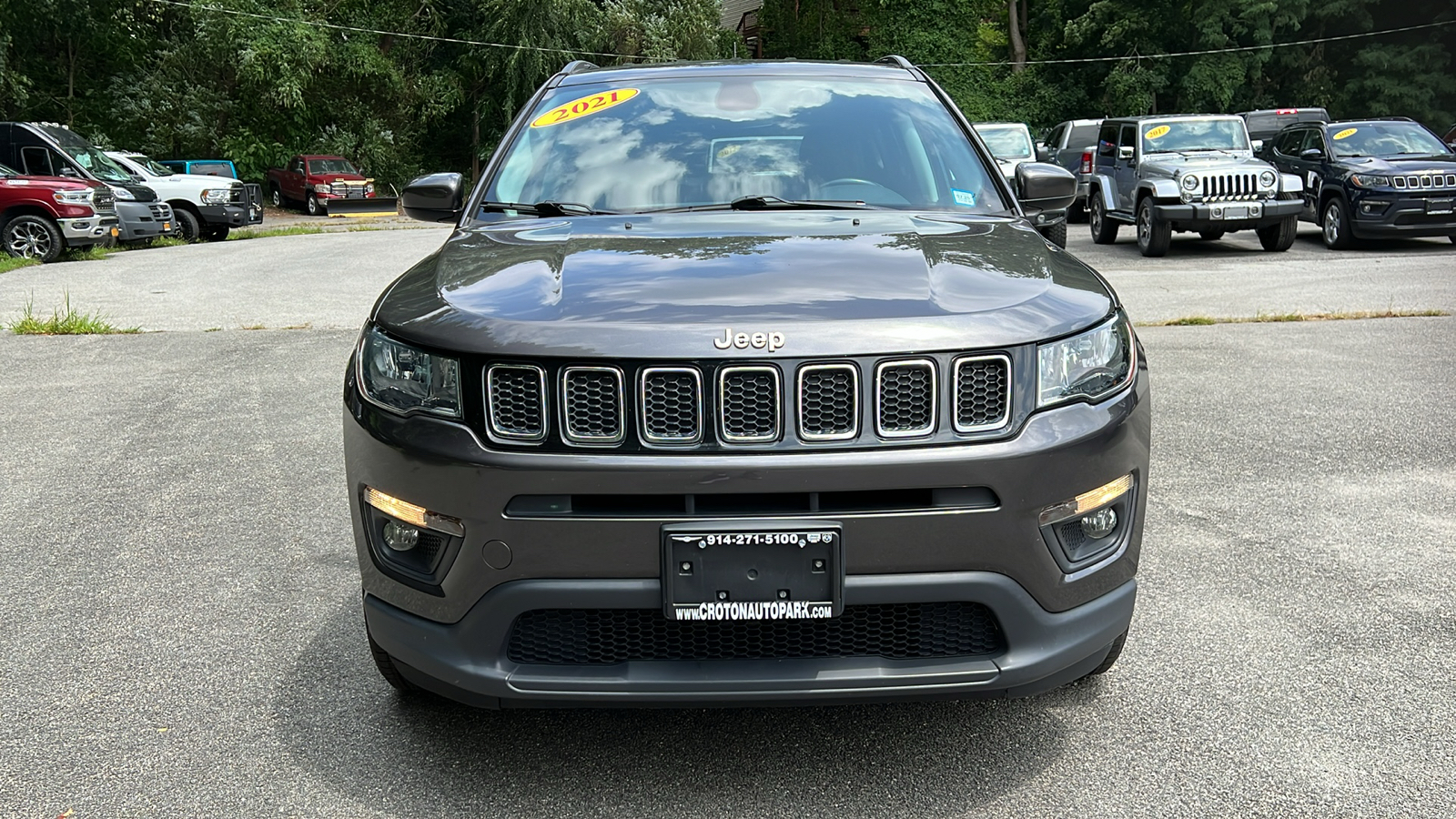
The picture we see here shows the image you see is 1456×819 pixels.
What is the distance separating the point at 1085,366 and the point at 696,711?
1320 millimetres

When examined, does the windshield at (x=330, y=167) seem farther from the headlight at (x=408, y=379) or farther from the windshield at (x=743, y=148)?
the headlight at (x=408, y=379)


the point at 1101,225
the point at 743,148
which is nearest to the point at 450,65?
the point at 1101,225

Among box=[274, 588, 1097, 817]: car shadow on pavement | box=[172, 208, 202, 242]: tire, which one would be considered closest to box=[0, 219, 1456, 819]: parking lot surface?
box=[274, 588, 1097, 817]: car shadow on pavement

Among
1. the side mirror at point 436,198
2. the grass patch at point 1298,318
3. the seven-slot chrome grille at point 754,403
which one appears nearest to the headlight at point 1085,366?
the seven-slot chrome grille at point 754,403

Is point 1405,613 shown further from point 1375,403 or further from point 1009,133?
point 1009,133

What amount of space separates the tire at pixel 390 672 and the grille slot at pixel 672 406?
940 mm

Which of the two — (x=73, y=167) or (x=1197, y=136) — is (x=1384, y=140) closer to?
(x=1197, y=136)

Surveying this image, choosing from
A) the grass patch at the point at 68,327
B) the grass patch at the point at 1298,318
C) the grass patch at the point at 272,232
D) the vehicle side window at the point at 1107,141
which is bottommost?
the grass patch at the point at 272,232

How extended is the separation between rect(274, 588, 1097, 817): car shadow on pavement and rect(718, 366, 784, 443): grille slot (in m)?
0.85

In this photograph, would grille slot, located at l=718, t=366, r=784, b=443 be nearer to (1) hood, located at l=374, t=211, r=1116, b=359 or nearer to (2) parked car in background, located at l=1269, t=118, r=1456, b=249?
(1) hood, located at l=374, t=211, r=1116, b=359

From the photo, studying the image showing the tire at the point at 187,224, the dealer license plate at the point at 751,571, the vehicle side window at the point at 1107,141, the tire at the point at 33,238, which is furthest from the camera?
the tire at the point at 187,224

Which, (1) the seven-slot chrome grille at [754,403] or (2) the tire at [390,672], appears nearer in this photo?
(1) the seven-slot chrome grille at [754,403]

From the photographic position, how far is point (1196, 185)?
15664 millimetres

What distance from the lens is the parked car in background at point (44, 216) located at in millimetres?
17734
